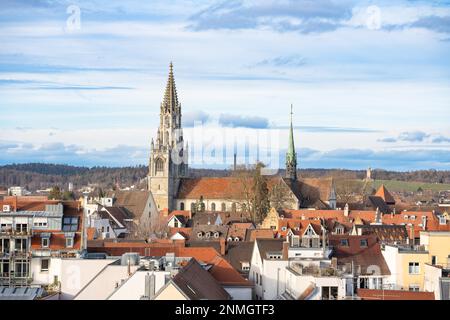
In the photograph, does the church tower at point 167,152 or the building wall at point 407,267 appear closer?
the building wall at point 407,267

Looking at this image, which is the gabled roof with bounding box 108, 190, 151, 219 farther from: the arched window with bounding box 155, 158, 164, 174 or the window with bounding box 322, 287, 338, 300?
the window with bounding box 322, 287, 338, 300

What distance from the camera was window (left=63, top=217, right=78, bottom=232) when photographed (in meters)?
38.3

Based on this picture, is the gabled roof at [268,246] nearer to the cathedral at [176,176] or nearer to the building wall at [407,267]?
the building wall at [407,267]

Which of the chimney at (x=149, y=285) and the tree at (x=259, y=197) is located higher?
the chimney at (x=149, y=285)

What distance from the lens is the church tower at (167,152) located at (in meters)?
120

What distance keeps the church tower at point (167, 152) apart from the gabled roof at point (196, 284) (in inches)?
3469

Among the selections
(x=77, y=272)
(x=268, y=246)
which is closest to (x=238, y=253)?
(x=268, y=246)

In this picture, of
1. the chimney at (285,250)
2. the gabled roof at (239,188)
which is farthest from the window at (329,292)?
the gabled roof at (239,188)

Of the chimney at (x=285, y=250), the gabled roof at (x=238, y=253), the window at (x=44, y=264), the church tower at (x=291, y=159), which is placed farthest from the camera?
the church tower at (x=291, y=159)

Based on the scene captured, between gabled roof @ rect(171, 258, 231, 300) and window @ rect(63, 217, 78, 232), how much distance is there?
8001 mm

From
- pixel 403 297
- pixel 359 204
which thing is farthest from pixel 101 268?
pixel 359 204

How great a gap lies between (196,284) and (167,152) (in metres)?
94.9

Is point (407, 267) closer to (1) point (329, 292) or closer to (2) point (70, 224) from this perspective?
(1) point (329, 292)

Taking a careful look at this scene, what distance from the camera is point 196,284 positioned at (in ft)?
90.3
